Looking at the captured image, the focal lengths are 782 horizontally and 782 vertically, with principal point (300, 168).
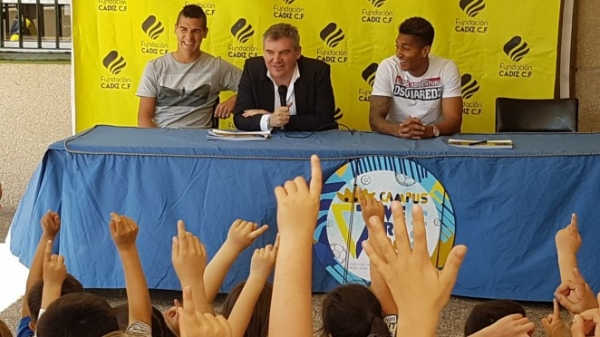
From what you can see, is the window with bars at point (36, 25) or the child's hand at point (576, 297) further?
the window with bars at point (36, 25)

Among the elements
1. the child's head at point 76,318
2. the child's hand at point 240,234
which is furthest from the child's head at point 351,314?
the child's head at point 76,318

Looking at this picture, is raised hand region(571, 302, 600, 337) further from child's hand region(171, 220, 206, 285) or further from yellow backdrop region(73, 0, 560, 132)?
yellow backdrop region(73, 0, 560, 132)

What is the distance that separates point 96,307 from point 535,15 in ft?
13.6

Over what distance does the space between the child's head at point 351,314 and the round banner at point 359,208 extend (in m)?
1.48

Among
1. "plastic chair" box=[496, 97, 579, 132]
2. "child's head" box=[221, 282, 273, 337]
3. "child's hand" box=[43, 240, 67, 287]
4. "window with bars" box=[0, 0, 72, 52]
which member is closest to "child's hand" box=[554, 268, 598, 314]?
"child's head" box=[221, 282, 273, 337]

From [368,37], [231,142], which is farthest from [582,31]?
[231,142]

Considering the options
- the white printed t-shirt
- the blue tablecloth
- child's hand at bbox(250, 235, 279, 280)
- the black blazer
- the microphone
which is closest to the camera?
child's hand at bbox(250, 235, 279, 280)

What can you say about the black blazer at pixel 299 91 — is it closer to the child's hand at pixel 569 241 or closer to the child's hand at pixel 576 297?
the child's hand at pixel 569 241

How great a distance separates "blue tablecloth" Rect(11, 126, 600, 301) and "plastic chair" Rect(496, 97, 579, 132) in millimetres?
1056

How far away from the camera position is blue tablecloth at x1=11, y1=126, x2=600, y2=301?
3.24 m

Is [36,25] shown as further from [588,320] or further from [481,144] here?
[588,320]

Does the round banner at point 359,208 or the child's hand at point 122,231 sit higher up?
the child's hand at point 122,231

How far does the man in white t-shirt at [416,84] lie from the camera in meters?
4.07

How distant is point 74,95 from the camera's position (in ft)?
16.8
